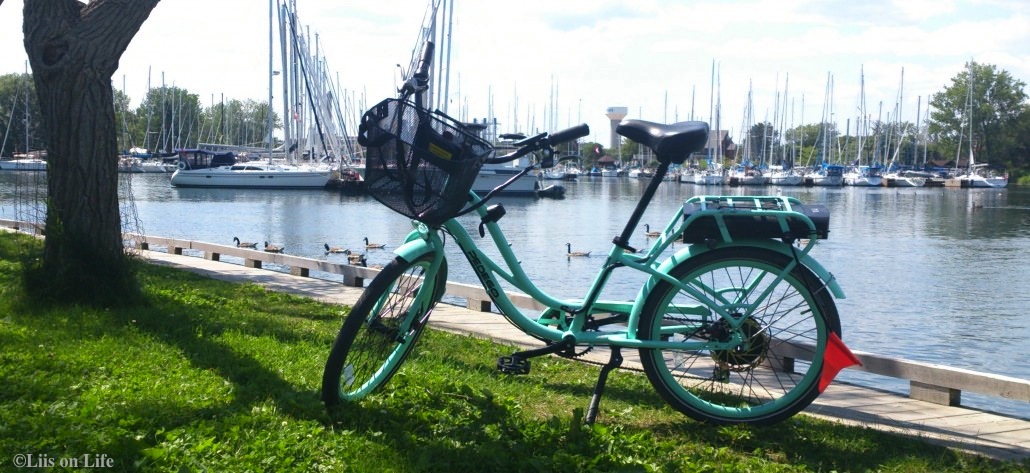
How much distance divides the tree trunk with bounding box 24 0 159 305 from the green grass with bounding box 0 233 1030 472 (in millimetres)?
1020

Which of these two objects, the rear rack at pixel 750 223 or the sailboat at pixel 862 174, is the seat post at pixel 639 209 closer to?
the rear rack at pixel 750 223

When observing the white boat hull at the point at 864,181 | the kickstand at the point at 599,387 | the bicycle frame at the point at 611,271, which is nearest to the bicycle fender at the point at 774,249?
the bicycle frame at the point at 611,271

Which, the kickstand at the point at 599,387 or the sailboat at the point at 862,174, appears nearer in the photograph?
the kickstand at the point at 599,387

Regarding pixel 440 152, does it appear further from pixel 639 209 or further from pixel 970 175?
pixel 970 175

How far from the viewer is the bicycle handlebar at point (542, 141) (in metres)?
4.55

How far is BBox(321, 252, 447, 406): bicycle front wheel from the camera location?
14.2ft

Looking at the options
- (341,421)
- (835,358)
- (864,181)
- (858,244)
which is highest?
(864,181)

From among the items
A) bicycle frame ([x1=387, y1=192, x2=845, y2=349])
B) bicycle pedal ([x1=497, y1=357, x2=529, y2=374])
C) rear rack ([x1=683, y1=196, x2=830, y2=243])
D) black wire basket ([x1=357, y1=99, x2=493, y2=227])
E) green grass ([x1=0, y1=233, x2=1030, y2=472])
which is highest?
black wire basket ([x1=357, y1=99, x2=493, y2=227])

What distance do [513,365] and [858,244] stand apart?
93.6 feet

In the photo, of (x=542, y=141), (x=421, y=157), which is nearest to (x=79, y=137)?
(x=421, y=157)

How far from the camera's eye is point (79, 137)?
7.38m

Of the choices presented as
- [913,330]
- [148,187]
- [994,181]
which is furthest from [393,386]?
[994,181]

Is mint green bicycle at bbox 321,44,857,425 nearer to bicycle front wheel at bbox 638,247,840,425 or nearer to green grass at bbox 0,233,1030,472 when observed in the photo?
bicycle front wheel at bbox 638,247,840,425

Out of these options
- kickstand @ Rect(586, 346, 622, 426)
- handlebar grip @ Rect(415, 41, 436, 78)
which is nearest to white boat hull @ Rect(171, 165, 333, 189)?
handlebar grip @ Rect(415, 41, 436, 78)
